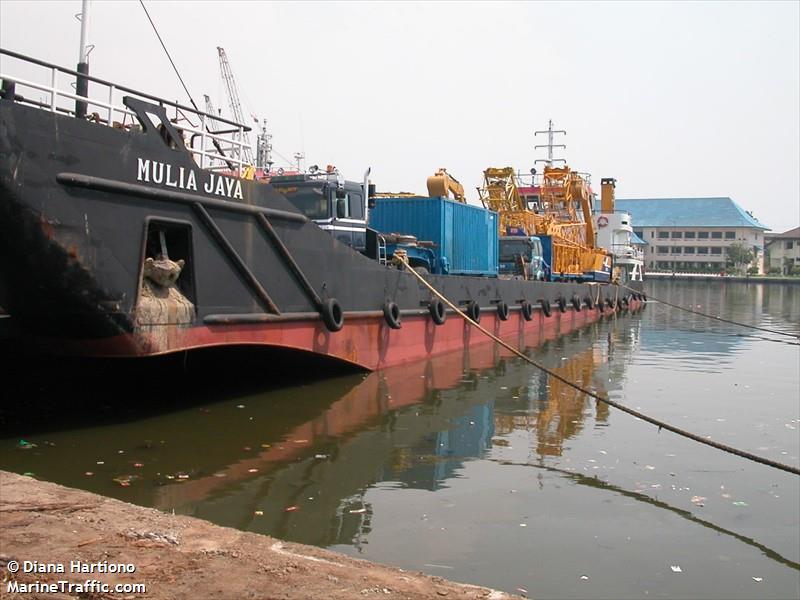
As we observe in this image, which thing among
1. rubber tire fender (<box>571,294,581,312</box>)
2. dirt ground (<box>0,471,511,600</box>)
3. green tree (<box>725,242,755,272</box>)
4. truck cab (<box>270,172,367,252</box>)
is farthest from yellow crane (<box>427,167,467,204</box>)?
green tree (<box>725,242,755,272</box>)

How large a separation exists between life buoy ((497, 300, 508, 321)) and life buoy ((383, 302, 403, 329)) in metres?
6.01

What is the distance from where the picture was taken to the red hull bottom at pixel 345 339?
8000 mm

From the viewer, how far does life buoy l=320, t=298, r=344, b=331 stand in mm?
10742

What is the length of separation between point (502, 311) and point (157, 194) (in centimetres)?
1195

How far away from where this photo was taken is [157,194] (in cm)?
813

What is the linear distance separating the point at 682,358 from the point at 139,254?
13.5 m

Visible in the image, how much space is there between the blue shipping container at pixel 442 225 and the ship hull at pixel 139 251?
16.2 feet

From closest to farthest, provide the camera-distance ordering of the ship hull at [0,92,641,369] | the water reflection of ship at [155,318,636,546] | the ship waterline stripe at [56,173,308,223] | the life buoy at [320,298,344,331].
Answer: the water reflection of ship at [155,318,636,546], the ship hull at [0,92,641,369], the ship waterline stripe at [56,173,308,223], the life buoy at [320,298,344,331]

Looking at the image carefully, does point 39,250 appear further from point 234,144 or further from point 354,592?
point 354,592

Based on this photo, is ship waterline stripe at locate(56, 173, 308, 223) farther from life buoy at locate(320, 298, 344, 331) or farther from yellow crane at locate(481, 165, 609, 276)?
yellow crane at locate(481, 165, 609, 276)

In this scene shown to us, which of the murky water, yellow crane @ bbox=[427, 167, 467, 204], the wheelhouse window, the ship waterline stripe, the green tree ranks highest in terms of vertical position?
the green tree

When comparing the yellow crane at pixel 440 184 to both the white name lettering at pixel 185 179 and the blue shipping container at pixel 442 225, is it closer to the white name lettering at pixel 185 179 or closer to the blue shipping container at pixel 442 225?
the blue shipping container at pixel 442 225

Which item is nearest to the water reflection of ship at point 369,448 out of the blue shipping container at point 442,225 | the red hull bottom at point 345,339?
the red hull bottom at point 345,339

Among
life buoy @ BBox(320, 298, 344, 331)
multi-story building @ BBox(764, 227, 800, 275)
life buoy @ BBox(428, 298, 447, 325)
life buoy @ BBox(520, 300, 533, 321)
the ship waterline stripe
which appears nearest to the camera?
the ship waterline stripe
